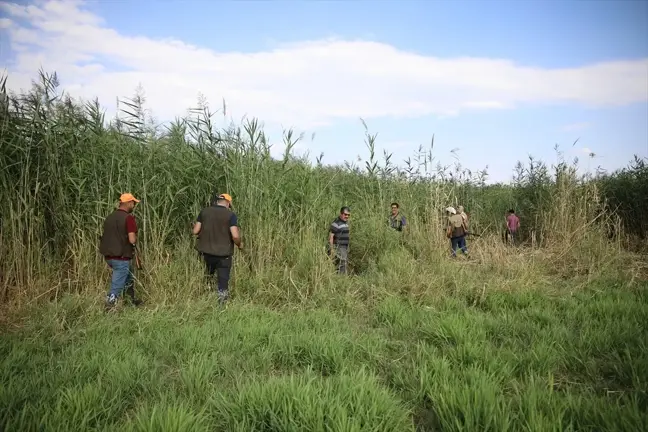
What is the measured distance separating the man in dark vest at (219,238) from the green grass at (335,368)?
0.88 metres

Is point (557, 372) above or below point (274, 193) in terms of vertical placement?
below

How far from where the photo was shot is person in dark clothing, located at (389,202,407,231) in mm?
7736

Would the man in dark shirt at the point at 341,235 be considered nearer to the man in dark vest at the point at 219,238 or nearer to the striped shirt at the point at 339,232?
the striped shirt at the point at 339,232

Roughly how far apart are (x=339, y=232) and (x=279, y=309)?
8.05 feet

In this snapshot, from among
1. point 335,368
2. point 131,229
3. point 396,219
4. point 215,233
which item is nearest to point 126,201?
point 131,229

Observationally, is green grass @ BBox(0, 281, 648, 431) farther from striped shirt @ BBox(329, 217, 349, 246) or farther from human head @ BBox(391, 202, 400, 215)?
human head @ BBox(391, 202, 400, 215)

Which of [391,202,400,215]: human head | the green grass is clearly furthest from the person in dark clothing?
the green grass

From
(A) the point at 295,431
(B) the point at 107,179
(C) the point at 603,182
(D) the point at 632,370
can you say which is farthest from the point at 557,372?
(C) the point at 603,182

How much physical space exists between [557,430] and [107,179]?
6.24m

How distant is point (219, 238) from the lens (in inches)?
206

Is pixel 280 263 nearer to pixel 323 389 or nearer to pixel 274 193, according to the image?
pixel 274 193

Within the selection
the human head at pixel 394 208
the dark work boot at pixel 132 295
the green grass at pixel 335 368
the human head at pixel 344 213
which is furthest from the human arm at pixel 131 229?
the human head at pixel 394 208

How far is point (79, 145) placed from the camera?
5539mm

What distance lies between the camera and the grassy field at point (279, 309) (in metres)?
2.24
